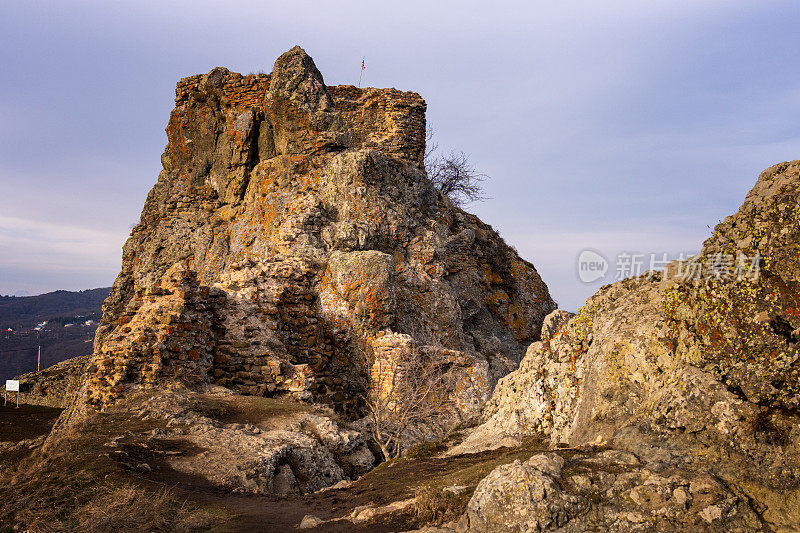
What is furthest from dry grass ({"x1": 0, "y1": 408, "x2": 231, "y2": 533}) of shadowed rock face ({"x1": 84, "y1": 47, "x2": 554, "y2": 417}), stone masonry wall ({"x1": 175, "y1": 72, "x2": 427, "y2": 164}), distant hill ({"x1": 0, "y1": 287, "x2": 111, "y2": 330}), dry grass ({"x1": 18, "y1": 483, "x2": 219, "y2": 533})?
distant hill ({"x1": 0, "y1": 287, "x2": 111, "y2": 330})

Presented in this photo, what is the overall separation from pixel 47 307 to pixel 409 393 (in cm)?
8691

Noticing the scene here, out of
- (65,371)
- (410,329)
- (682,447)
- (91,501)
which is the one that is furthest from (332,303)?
(65,371)

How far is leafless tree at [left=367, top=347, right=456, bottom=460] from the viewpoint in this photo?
969cm

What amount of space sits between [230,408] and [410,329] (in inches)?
199

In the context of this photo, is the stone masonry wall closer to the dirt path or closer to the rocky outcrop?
the dirt path

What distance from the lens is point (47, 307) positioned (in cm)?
8356

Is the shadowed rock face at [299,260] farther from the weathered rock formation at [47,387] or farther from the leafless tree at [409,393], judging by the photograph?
the weathered rock formation at [47,387]

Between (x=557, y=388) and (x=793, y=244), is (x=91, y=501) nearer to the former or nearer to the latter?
(x=557, y=388)

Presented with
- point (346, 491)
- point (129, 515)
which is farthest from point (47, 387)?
point (346, 491)

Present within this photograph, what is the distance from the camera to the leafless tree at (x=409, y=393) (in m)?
9.69

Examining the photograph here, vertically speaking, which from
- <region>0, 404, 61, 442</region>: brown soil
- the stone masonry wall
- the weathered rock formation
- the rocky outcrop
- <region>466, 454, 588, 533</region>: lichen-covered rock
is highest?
the stone masonry wall

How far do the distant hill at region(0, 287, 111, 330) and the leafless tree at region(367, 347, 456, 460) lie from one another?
229 feet

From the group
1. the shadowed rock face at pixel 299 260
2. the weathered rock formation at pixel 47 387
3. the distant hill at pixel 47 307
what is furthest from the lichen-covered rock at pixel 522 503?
the distant hill at pixel 47 307

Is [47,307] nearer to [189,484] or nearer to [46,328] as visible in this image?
[46,328]
